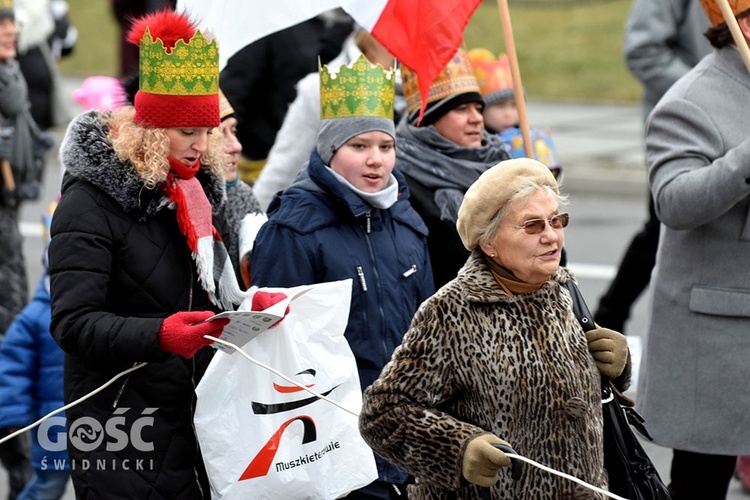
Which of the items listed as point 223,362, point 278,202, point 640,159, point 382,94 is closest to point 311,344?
point 223,362

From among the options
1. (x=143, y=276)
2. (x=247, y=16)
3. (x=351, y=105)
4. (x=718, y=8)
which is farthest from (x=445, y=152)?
(x=143, y=276)

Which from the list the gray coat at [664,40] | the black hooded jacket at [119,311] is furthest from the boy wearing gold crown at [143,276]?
the gray coat at [664,40]

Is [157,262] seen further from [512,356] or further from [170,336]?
[512,356]

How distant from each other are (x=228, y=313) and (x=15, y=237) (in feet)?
12.5

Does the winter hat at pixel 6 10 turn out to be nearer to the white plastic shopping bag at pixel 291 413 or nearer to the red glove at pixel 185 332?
the white plastic shopping bag at pixel 291 413

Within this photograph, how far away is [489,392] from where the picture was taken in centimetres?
369

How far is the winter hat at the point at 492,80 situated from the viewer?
6867 millimetres

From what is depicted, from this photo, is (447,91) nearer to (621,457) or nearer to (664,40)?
(621,457)

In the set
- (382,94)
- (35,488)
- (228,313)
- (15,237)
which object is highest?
(382,94)

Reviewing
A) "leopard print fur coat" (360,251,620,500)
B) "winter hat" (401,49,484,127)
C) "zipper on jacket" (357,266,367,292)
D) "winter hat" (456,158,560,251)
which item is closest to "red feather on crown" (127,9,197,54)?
"zipper on jacket" (357,266,367,292)

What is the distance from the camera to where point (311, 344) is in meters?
4.47

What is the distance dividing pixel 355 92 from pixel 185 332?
4.21ft

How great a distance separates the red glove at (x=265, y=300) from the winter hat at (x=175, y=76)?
526 millimetres

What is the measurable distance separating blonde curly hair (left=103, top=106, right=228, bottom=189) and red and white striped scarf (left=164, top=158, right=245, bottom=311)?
0.06 m
